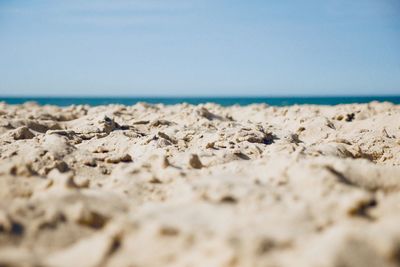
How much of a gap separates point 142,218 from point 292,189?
2.85ft

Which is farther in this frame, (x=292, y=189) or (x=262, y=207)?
(x=292, y=189)

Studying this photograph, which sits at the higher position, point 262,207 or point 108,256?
point 262,207

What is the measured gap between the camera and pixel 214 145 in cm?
404

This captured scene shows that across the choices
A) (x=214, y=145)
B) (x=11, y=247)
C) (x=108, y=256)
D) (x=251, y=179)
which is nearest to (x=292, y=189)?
(x=251, y=179)

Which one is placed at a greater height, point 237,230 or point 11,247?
point 237,230

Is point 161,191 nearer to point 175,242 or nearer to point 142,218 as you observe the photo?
point 142,218

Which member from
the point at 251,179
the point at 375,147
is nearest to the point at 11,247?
the point at 251,179

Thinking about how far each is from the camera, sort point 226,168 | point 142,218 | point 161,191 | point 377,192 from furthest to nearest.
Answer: point 226,168 → point 161,191 → point 377,192 → point 142,218

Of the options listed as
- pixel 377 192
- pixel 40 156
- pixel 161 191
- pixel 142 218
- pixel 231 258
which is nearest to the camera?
pixel 231 258

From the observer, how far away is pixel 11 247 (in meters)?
1.64

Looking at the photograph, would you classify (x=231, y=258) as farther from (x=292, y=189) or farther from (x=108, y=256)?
(x=292, y=189)

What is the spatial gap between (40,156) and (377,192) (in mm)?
2615

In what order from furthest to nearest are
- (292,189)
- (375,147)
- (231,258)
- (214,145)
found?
(375,147), (214,145), (292,189), (231,258)

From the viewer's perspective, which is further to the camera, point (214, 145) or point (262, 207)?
point (214, 145)
